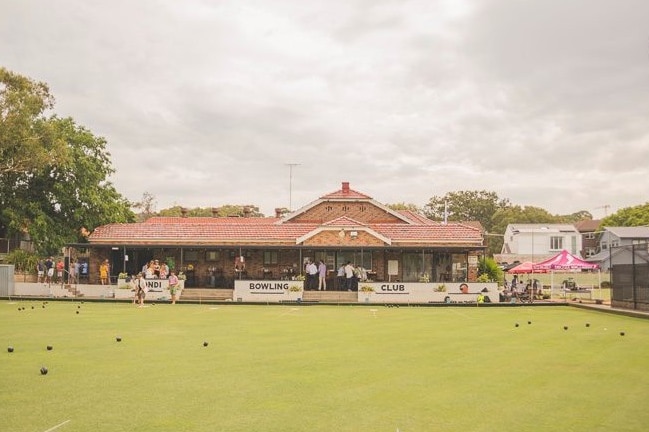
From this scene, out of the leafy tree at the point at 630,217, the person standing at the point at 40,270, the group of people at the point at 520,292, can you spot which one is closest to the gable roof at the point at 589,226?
the leafy tree at the point at 630,217

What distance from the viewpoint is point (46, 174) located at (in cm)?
4094

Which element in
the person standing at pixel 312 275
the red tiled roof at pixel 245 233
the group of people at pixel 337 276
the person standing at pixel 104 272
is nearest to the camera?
the group of people at pixel 337 276

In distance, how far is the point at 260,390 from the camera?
29.1 ft

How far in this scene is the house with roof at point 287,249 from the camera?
121ft

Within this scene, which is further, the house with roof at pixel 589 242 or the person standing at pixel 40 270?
the house with roof at pixel 589 242

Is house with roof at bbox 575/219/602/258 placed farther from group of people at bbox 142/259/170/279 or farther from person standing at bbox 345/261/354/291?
group of people at bbox 142/259/170/279

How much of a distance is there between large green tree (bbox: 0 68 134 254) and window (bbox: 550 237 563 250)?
52521 millimetres

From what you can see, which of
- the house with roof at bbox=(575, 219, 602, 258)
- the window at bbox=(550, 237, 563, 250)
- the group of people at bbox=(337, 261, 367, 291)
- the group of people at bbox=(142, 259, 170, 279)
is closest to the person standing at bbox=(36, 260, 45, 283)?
the group of people at bbox=(142, 259, 170, 279)

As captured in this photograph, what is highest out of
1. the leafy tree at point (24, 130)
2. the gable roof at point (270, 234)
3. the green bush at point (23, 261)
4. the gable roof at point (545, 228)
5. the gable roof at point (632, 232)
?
the leafy tree at point (24, 130)

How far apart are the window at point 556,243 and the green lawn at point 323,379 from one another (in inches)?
2501

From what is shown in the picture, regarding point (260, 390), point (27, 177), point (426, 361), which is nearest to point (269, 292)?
point (27, 177)

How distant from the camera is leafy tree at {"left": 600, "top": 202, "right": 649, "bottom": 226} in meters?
80.1

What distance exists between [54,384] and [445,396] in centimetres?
533

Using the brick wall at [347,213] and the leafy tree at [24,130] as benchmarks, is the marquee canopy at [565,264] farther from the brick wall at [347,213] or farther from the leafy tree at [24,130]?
the leafy tree at [24,130]
